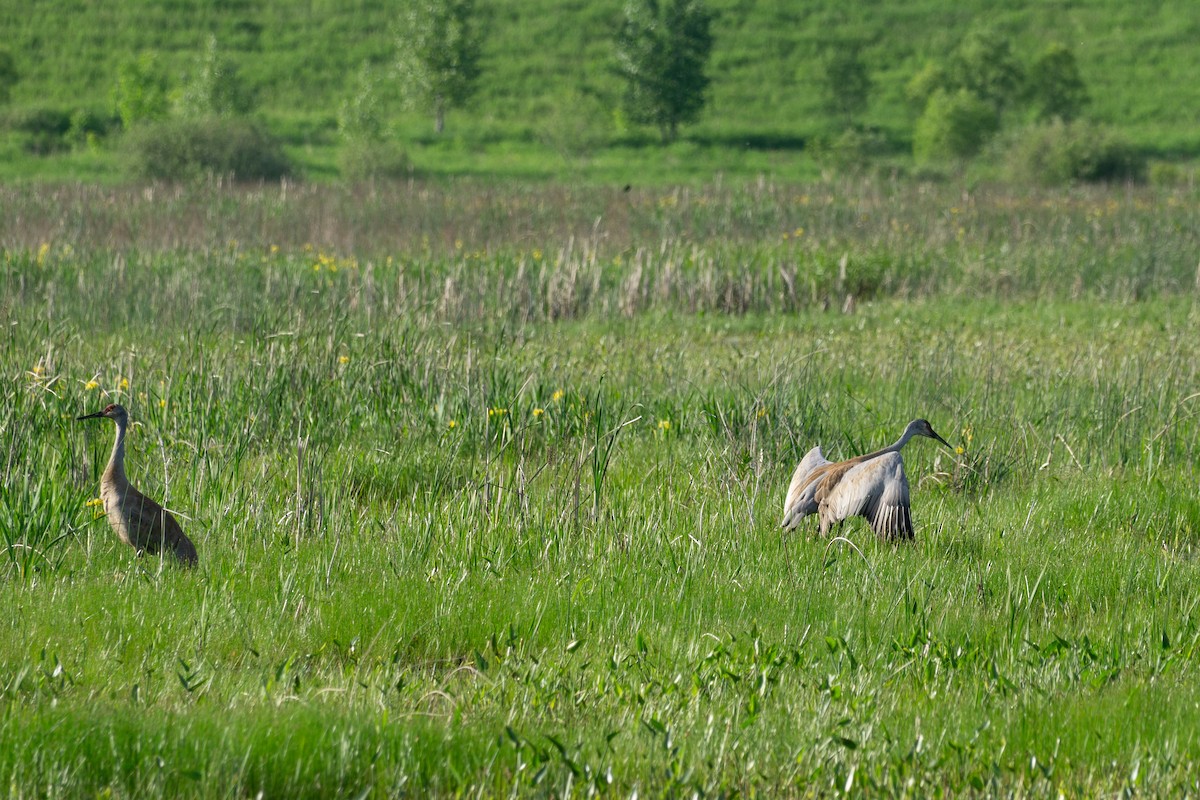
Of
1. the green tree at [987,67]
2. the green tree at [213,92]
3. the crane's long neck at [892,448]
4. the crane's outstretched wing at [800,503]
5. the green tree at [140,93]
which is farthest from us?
the green tree at [987,67]

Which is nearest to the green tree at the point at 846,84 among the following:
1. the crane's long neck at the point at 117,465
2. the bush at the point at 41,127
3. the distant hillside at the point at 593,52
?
the distant hillside at the point at 593,52

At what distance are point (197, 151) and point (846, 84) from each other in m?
31.8

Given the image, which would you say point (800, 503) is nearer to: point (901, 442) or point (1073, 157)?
point (901, 442)

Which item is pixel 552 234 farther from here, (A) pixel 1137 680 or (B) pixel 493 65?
(B) pixel 493 65

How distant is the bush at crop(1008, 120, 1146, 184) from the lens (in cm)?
3253

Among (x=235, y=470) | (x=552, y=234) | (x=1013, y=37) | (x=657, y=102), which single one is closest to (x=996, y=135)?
(x=657, y=102)

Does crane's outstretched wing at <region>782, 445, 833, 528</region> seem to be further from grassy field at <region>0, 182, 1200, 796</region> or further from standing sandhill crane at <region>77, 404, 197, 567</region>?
standing sandhill crane at <region>77, 404, 197, 567</region>

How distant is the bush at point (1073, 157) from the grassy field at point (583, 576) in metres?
24.0

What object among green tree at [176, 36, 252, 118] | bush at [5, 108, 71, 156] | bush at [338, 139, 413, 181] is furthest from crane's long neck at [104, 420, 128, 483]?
green tree at [176, 36, 252, 118]

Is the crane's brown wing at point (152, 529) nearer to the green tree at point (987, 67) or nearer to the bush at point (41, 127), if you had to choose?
the bush at point (41, 127)

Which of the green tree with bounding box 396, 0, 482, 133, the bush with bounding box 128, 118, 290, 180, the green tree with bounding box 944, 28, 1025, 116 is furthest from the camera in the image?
the green tree with bounding box 944, 28, 1025, 116

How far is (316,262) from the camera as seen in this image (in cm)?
1377

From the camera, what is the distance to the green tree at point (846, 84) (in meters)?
51.8

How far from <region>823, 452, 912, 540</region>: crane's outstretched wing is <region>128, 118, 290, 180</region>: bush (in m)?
26.1
